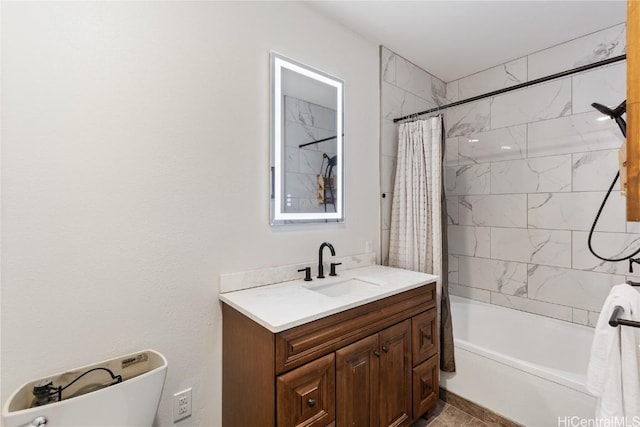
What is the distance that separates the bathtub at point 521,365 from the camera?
156 cm

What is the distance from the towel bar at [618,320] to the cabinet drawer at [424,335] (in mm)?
870

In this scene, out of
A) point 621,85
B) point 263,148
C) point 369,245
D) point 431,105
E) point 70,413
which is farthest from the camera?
point 431,105

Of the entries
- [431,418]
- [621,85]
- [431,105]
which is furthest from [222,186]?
[621,85]

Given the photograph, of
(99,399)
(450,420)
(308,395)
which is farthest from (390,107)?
(99,399)

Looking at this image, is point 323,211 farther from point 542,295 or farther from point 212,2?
point 542,295

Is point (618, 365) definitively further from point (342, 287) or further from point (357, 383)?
point (342, 287)

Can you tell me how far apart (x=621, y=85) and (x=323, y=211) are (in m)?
2.19

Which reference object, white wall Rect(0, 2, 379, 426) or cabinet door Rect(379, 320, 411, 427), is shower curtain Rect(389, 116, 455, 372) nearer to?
cabinet door Rect(379, 320, 411, 427)

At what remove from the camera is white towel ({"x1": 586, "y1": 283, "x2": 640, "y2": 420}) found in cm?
90

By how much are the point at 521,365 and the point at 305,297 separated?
4.51 feet

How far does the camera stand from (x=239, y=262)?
152cm

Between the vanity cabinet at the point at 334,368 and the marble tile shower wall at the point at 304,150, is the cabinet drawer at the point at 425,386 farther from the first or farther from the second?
the marble tile shower wall at the point at 304,150

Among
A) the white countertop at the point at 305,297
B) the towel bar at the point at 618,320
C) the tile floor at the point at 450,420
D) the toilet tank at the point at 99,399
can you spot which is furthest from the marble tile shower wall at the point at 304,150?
the tile floor at the point at 450,420

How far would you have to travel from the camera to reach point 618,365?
0.92 meters
